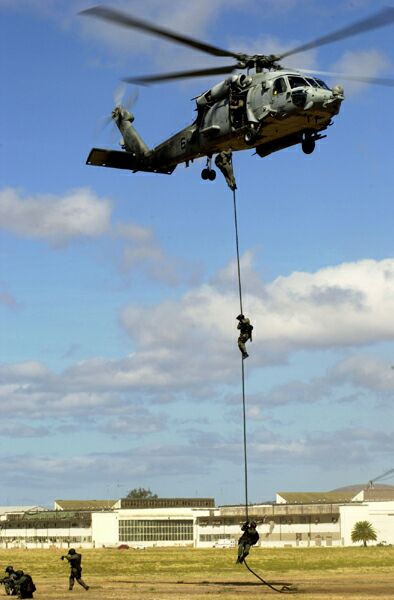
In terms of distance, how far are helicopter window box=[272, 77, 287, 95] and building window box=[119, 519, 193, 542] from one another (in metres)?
120

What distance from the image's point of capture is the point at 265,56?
38.2 metres

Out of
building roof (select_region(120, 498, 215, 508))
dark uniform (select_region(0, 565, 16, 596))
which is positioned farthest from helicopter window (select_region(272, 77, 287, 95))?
building roof (select_region(120, 498, 215, 508))

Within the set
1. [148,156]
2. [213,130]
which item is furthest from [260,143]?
[148,156]

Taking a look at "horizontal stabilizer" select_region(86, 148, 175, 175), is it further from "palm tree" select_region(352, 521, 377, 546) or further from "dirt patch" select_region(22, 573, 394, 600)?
"palm tree" select_region(352, 521, 377, 546)

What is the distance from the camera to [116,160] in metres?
45.2

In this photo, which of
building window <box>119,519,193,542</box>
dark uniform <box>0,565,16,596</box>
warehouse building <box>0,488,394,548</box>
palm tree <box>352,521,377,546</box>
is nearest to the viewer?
dark uniform <box>0,565,16,596</box>

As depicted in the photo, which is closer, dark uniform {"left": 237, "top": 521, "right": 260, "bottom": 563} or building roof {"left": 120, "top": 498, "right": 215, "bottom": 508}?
dark uniform {"left": 237, "top": 521, "right": 260, "bottom": 563}

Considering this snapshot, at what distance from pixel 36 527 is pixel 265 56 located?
5077 inches

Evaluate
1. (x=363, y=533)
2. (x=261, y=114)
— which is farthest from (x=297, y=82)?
(x=363, y=533)

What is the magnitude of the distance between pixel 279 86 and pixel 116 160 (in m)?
11.1

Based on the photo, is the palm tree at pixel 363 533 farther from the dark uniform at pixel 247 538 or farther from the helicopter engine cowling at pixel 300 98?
the helicopter engine cowling at pixel 300 98

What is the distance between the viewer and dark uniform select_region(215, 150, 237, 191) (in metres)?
37.7

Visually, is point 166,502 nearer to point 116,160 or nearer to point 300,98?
point 116,160

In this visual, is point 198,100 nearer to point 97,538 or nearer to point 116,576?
point 116,576
